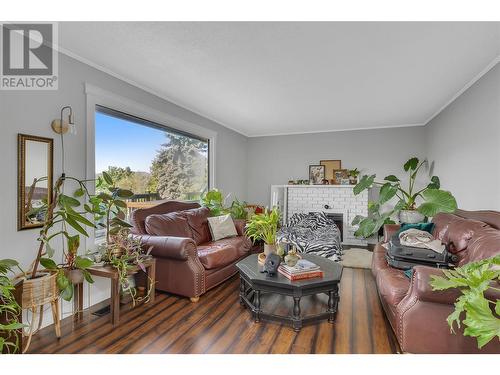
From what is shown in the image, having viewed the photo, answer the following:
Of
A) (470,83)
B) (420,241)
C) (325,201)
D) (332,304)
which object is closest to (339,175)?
(325,201)

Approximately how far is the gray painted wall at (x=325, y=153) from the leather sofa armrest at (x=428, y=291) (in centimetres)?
446

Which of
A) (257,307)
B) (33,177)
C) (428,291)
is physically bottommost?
(257,307)

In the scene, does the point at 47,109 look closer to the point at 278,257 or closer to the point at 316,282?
the point at 278,257

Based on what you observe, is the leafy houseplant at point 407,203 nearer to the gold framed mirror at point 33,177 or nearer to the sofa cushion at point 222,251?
the sofa cushion at point 222,251

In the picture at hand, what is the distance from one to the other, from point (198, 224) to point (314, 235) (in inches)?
81.4

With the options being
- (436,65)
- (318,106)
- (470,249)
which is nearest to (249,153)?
(318,106)

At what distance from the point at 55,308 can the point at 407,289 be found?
276 centimetres

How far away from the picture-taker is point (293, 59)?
8.51 feet

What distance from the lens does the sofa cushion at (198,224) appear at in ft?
12.2

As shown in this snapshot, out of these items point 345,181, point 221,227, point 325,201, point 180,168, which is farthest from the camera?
point 325,201

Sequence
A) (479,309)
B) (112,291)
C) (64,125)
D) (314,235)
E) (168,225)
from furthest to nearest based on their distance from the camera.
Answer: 1. (314,235)
2. (168,225)
3. (64,125)
4. (112,291)
5. (479,309)

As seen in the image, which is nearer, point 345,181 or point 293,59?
point 293,59

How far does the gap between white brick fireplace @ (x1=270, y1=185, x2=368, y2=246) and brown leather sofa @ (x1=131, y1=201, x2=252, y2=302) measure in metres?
2.52

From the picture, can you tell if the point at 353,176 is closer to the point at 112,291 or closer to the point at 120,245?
the point at 120,245
